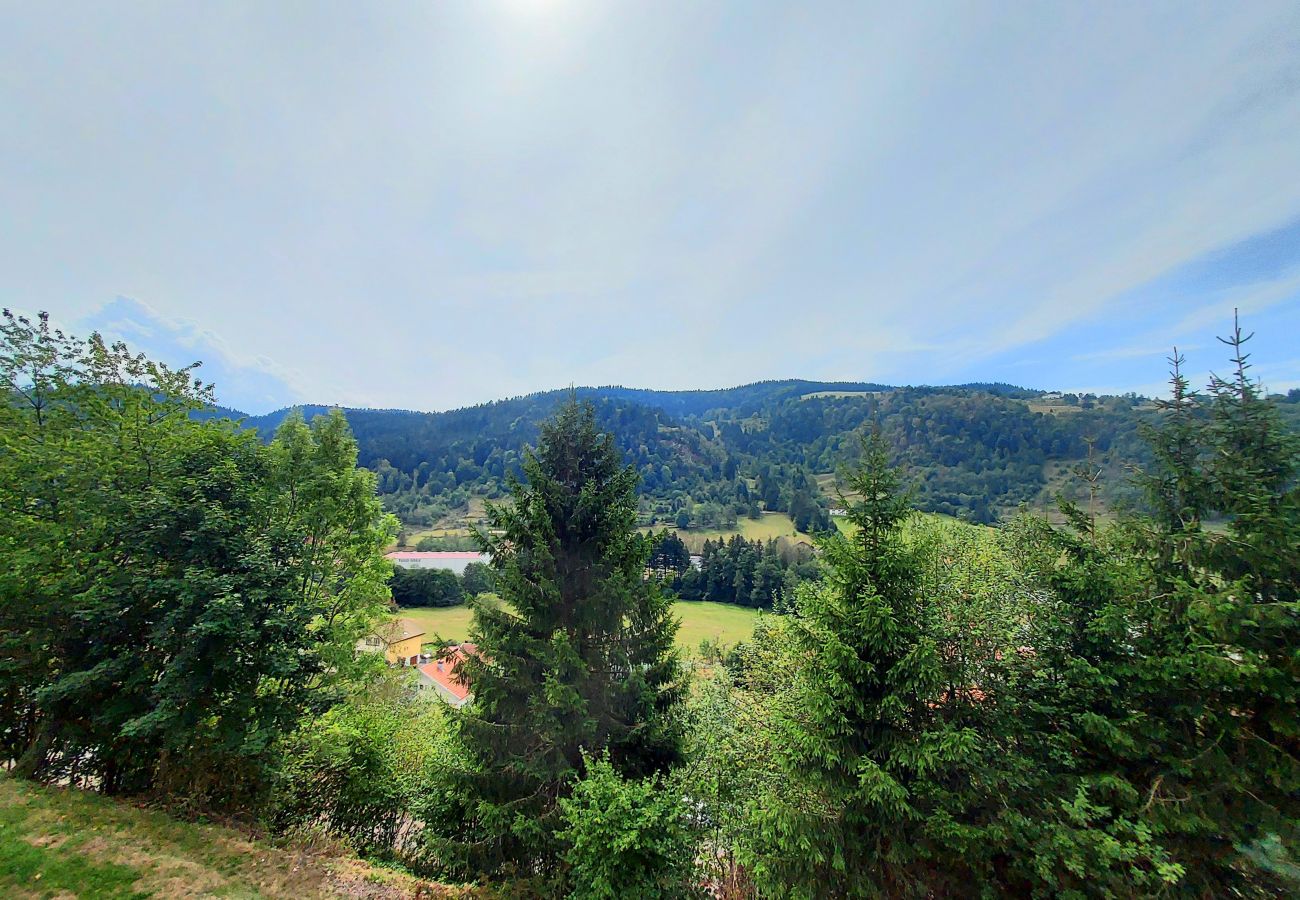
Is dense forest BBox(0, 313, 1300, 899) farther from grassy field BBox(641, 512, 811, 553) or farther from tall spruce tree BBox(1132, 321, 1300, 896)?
grassy field BBox(641, 512, 811, 553)

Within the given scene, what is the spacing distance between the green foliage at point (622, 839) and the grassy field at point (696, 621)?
41526 millimetres

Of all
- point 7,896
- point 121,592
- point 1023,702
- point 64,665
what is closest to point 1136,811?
point 1023,702

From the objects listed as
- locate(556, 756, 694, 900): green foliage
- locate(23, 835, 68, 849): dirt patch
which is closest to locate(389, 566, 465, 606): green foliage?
locate(23, 835, 68, 849): dirt patch

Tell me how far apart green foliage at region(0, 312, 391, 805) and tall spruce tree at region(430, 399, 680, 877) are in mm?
4361

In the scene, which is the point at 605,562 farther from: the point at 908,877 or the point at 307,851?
the point at 307,851

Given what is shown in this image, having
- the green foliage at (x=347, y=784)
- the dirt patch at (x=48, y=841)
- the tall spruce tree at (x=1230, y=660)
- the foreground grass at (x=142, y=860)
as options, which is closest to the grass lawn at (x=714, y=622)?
the green foliage at (x=347, y=784)

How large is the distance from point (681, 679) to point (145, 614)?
35.6ft

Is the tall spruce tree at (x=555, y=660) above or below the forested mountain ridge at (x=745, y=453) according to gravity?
below

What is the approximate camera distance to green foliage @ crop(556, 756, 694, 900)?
6801mm

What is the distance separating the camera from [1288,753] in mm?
5840

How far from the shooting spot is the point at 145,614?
9.17 meters

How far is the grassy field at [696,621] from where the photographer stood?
51.4 meters

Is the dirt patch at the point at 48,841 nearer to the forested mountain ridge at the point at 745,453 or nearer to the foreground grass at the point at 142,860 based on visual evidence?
the foreground grass at the point at 142,860

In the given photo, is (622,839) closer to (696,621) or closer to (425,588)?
(696,621)
